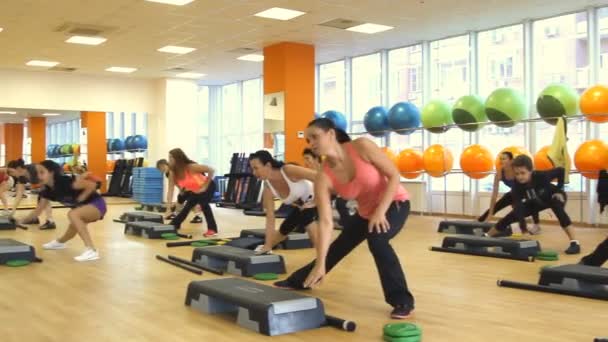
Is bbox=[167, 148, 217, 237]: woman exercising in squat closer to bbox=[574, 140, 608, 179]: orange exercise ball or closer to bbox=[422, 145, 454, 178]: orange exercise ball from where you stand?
bbox=[422, 145, 454, 178]: orange exercise ball

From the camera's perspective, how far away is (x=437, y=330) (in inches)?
123

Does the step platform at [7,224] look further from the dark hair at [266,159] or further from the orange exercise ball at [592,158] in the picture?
the orange exercise ball at [592,158]

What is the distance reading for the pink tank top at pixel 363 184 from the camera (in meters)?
3.25

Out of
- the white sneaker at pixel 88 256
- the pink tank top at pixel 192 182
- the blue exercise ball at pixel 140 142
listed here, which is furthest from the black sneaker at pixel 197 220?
the blue exercise ball at pixel 140 142

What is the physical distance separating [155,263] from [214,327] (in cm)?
238

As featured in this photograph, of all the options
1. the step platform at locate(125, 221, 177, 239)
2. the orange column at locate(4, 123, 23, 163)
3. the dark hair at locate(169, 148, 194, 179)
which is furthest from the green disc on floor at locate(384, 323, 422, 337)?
the orange column at locate(4, 123, 23, 163)

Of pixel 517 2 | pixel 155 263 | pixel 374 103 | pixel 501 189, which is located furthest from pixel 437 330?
pixel 374 103

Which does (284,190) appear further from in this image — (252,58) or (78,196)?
(252,58)

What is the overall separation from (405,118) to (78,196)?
5600 mm

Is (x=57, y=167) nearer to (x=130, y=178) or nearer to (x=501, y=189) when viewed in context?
(x=501, y=189)

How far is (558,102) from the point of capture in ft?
25.8

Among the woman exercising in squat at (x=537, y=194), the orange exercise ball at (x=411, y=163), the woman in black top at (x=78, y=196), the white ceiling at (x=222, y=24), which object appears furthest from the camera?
the orange exercise ball at (x=411, y=163)

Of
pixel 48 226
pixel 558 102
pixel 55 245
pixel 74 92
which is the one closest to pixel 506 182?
pixel 558 102

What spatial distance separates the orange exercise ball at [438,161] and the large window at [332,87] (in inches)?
149
